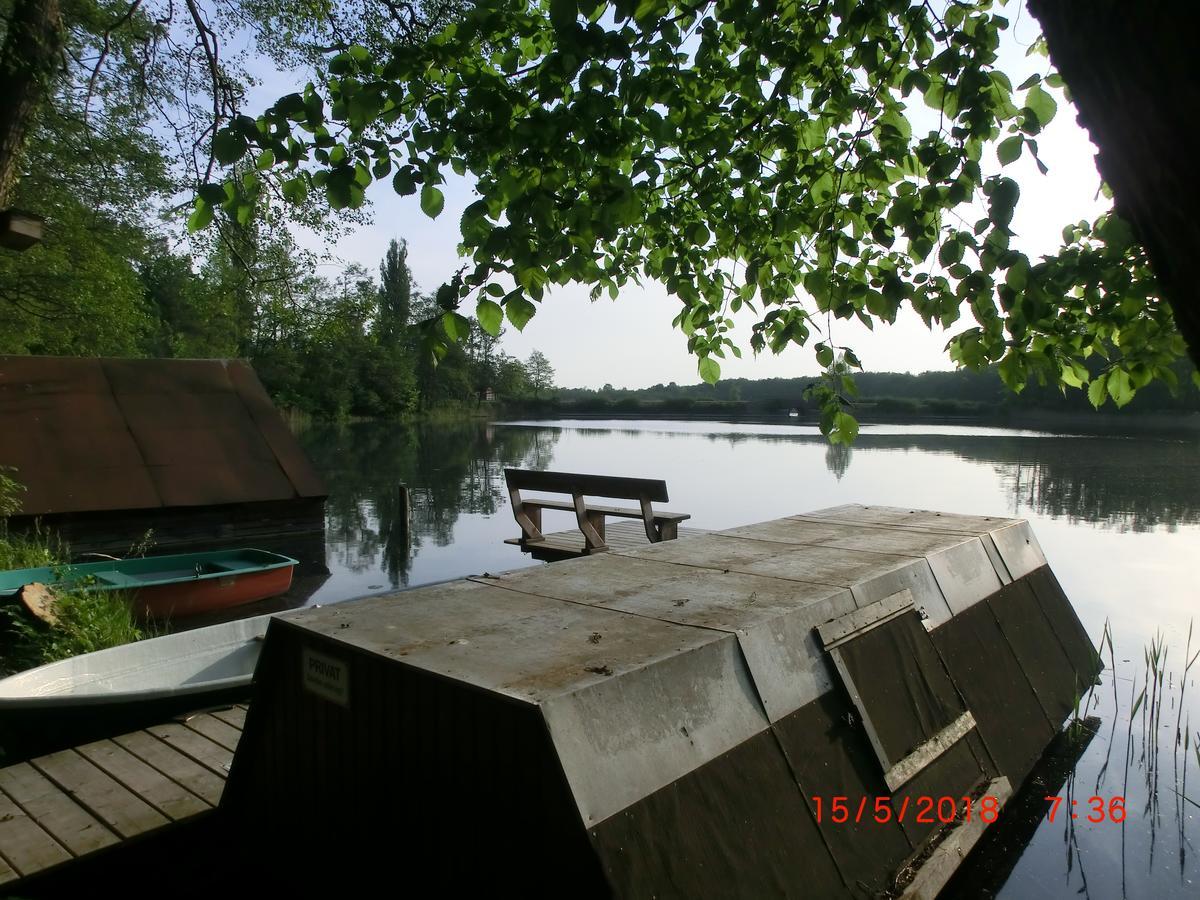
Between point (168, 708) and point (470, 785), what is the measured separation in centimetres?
365

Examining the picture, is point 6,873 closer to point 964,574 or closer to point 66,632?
point 66,632

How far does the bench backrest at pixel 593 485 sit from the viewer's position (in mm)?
9766

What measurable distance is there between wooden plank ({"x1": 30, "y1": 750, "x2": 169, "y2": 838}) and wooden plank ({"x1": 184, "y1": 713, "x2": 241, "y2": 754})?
0.65 metres

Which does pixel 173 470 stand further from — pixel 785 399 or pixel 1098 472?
pixel 785 399

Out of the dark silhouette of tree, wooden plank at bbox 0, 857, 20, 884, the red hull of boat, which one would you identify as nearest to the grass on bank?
the red hull of boat

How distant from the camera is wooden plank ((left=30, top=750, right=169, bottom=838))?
13.4ft

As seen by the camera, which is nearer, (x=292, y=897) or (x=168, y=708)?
(x=292, y=897)

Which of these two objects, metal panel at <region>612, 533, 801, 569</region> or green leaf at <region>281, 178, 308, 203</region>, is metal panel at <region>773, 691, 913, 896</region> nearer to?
metal panel at <region>612, 533, 801, 569</region>

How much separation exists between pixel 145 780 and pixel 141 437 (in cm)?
1195

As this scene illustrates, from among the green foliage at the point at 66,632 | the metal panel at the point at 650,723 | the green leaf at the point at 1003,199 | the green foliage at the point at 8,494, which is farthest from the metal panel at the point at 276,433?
the green leaf at the point at 1003,199

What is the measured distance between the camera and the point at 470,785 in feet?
9.25

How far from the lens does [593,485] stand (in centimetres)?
1045

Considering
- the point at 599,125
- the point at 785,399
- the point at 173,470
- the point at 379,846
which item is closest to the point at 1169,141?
the point at 599,125

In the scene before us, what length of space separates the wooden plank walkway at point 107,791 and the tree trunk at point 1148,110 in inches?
184
